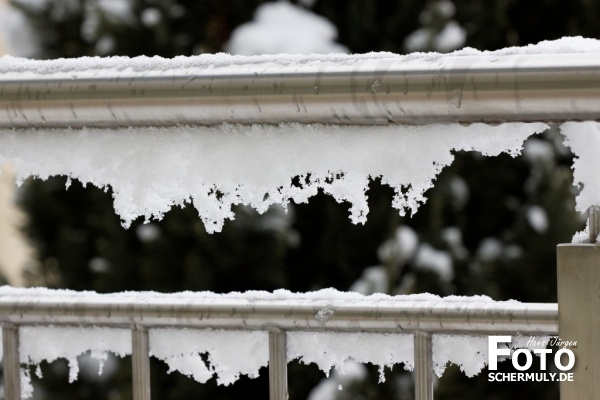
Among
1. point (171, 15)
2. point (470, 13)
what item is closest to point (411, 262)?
point (470, 13)

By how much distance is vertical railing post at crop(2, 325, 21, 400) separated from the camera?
918mm

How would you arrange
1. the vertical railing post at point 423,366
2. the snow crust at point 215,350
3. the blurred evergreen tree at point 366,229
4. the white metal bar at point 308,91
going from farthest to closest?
the blurred evergreen tree at point 366,229 → the snow crust at point 215,350 → the vertical railing post at point 423,366 → the white metal bar at point 308,91

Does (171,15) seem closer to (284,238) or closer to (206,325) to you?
(284,238)

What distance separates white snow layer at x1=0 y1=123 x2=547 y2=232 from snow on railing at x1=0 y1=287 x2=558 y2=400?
5.0 inches

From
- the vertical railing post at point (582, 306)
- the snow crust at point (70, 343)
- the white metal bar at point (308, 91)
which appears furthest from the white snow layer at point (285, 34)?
the vertical railing post at point (582, 306)

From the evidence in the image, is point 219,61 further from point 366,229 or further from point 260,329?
point 366,229

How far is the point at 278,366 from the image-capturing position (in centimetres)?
81

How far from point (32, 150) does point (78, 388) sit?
2446mm

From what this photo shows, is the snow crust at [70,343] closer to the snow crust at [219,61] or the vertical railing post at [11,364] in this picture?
the vertical railing post at [11,364]

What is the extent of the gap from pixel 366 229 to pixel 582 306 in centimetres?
210

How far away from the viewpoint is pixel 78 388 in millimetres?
3084

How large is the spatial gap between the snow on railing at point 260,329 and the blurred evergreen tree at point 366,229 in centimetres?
168

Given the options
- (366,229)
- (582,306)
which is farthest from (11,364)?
(366,229)

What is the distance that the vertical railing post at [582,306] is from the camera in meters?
0.66
